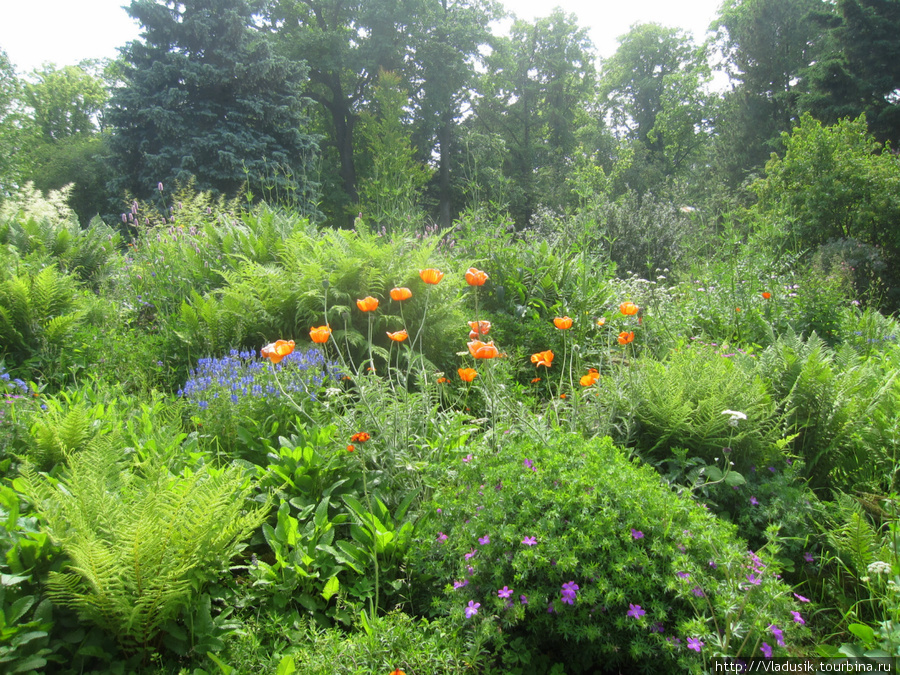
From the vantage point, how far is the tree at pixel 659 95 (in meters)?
26.7

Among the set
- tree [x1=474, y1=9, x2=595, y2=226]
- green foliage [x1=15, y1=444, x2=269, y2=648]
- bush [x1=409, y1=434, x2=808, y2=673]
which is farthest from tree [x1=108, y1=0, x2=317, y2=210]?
bush [x1=409, y1=434, x2=808, y2=673]

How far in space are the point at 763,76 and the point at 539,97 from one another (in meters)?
10.6

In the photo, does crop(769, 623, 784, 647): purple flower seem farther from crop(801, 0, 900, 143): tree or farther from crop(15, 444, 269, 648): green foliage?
crop(801, 0, 900, 143): tree

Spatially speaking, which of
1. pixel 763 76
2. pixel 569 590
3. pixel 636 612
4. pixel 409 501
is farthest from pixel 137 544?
pixel 763 76

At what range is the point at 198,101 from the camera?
581 inches

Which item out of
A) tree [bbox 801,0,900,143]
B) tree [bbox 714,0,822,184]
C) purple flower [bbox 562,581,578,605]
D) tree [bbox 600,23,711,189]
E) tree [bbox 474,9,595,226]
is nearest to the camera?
purple flower [bbox 562,581,578,605]

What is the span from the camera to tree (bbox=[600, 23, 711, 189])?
26.7m

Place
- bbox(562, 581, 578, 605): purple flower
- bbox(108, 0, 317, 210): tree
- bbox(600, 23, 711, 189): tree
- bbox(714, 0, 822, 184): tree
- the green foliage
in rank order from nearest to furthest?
the green foliage, bbox(562, 581, 578, 605): purple flower, bbox(108, 0, 317, 210): tree, bbox(714, 0, 822, 184): tree, bbox(600, 23, 711, 189): tree

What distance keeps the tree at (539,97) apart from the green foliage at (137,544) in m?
23.9

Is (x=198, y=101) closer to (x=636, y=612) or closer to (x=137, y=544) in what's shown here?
(x=137, y=544)

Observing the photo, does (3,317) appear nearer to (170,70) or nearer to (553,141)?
(170,70)

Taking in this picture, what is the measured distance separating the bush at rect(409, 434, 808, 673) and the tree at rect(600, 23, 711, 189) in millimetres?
26721

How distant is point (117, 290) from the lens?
15.5 feet

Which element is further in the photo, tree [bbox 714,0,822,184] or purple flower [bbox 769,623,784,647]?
tree [bbox 714,0,822,184]
